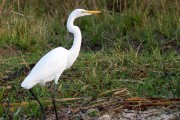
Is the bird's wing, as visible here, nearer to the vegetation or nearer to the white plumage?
the white plumage

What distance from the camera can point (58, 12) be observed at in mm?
8641

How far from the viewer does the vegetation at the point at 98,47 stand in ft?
15.9

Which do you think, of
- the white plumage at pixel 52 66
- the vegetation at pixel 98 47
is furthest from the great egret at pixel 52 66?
the vegetation at pixel 98 47

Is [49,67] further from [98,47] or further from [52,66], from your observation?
[98,47]

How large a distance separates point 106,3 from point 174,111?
4.51 m

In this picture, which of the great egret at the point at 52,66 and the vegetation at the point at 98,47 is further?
the vegetation at the point at 98,47

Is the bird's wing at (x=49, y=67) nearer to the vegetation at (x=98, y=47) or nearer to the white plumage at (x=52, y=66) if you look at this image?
the white plumage at (x=52, y=66)

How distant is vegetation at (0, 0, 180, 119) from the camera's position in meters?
4.84

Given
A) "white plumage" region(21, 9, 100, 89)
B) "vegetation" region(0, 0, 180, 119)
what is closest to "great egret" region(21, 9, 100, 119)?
"white plumage" region(21, 9, 100, 89)

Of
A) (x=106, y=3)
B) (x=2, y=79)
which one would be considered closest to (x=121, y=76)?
(x=2, y=79)

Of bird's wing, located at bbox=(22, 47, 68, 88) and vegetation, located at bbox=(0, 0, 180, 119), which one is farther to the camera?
vegetation, located at bbox=(0, 0, 180, 119)

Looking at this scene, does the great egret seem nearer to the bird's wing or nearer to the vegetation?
the bird's wing

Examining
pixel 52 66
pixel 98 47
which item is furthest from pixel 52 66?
pixel 98 47

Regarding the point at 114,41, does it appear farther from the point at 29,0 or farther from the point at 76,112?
the point at 76,112
